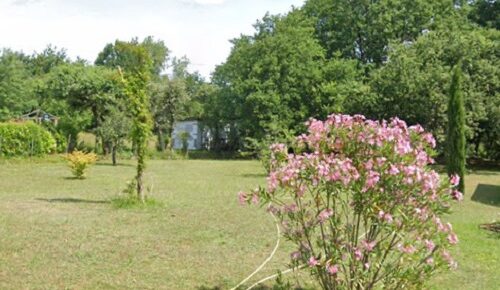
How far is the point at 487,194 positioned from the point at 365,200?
12.5m

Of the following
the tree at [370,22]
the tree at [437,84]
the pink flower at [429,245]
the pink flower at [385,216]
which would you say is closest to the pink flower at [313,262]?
the pink flower at [385,216]

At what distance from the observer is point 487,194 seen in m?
14.6

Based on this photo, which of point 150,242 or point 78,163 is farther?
point 78,163

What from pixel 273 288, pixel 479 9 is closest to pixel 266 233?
pixel 273 288

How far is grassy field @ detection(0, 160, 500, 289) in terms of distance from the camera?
551 cm

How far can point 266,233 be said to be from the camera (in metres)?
8.06

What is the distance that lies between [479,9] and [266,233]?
3061 centimetres

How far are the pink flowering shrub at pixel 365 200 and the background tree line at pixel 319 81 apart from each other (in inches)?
579

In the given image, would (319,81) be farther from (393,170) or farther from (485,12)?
(393,170)

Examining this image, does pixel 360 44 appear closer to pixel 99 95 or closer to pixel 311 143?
pixel 99 95

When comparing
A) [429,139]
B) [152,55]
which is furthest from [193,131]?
[429,139]

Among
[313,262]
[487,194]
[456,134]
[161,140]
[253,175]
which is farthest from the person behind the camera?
[161,140]

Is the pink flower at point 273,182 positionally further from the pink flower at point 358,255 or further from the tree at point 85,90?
the tree at point 85,90

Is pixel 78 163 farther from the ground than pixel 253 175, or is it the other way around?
pixel 78 163
